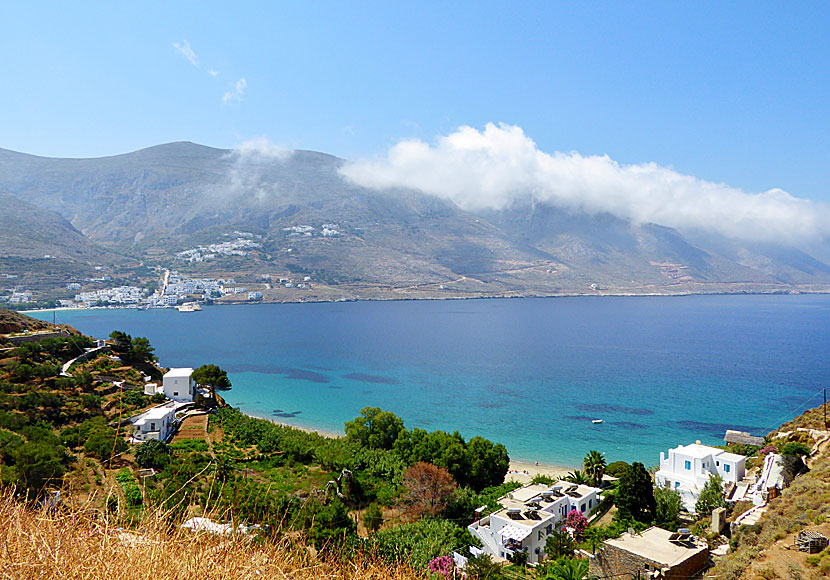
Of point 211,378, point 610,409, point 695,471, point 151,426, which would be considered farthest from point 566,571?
point 610,409

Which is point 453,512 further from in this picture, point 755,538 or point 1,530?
point 1,530

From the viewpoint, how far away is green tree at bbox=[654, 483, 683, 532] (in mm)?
16119

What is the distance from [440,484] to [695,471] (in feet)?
34.2

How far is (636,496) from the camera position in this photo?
1669 cm

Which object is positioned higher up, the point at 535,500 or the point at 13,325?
the point at 13,325

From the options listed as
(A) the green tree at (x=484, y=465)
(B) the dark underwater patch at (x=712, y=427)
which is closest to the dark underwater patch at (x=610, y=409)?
(B) the dark underwater patch at (x=712, y=427)

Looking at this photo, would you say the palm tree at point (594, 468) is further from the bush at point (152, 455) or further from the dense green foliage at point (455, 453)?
the bush at point (152, 455)

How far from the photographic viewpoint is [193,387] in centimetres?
3050

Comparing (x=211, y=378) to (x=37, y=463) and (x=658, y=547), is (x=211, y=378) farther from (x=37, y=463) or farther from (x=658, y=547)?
(x=658, y=547)

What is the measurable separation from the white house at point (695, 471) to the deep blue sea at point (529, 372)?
7465 millimetres

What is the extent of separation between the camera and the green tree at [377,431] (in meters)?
24.0

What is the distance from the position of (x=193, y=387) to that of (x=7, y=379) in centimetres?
938

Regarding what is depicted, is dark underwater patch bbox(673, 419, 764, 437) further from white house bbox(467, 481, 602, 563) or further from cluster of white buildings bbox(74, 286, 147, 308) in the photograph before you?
cluster of white buildings bbox(74, 286, 147, 308)

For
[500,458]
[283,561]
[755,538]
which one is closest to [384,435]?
[500,458]
